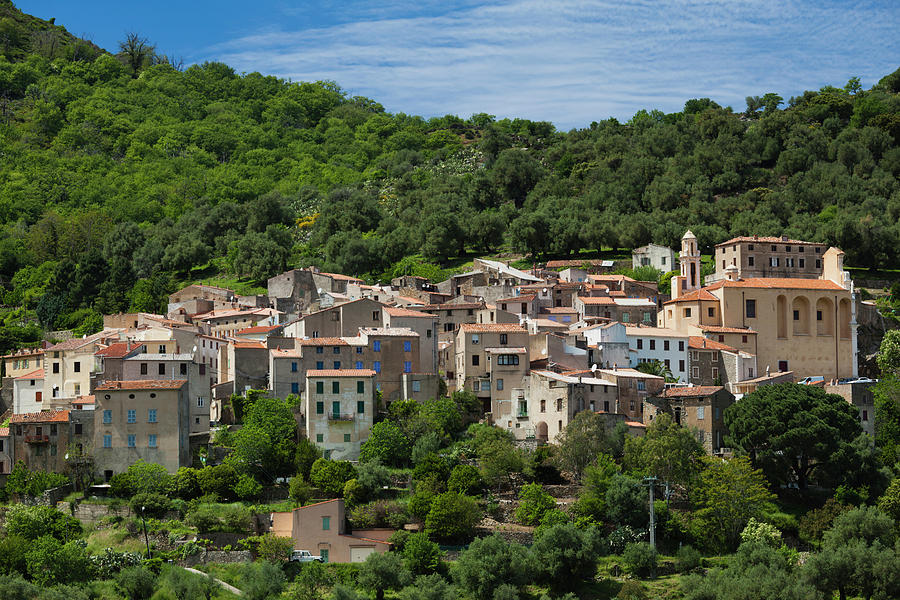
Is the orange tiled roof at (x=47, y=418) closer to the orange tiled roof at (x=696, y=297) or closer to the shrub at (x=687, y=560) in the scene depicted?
the shrub at (x=687, y=560)

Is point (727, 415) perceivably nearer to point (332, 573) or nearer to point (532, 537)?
point (532, 537)

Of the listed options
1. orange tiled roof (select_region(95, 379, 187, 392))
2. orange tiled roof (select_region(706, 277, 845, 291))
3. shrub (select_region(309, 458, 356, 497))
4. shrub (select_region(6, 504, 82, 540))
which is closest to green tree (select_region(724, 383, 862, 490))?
orange tiled roof (select_region(706, 277, 845, 291))

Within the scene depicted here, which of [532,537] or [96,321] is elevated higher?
[96,321]

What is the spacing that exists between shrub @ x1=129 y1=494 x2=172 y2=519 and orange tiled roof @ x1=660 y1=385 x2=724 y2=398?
998 inches

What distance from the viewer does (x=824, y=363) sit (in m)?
76.9

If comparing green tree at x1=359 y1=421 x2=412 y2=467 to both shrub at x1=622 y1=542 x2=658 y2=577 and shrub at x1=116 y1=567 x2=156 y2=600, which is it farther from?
shrub at x1=116 y1=567 x2=156 y2=600

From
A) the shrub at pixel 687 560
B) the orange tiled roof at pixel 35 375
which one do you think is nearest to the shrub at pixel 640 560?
the shrub at pixel 687 560

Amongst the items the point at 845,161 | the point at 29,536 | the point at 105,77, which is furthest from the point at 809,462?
the point at 105,77

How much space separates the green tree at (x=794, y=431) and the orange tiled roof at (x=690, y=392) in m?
1.67

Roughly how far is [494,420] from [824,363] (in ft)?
77.0

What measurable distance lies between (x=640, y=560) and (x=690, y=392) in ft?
41.4

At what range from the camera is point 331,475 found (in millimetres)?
57406

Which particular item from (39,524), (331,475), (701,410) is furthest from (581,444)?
(39,524)

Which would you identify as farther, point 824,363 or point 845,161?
point 845,161
